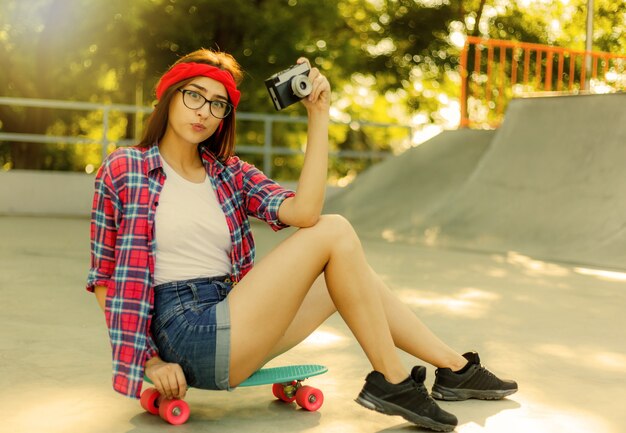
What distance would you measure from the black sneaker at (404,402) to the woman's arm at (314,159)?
0.52 meters

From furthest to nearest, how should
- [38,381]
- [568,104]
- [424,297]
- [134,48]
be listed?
1. [134,48]
2. [568,104]
3. [424,297]
4. [38,381]

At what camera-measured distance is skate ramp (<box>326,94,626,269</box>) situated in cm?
879

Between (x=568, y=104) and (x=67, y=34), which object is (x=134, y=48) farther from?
(x=568, y=104)

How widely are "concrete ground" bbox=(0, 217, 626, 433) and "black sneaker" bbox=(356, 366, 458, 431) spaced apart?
10 cm

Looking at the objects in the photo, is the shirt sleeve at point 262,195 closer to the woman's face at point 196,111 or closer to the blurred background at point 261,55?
the woman's face at point 196,111

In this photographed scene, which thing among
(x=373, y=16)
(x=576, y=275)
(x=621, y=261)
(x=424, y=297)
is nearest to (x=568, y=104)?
(x=621, y=261)

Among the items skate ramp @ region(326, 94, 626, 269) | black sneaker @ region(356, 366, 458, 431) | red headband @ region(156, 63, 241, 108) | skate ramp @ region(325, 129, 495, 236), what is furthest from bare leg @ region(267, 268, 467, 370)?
skate ramp @ region(325, 129, 495, 236)

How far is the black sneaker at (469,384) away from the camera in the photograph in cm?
309

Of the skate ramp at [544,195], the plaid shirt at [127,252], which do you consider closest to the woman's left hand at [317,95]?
the plaid shirt at [127,252]

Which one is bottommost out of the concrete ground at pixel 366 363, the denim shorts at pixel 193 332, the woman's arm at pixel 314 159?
the concrete ground at pixel 366 363

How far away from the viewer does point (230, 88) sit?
2840 mm

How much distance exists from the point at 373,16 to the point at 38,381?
2051 centimetres

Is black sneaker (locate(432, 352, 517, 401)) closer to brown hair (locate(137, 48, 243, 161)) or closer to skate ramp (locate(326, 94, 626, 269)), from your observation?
brown hair (locate(137, 48, 243, 161))

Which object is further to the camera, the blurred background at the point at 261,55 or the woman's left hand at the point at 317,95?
the blurred background at the point at 261,55
